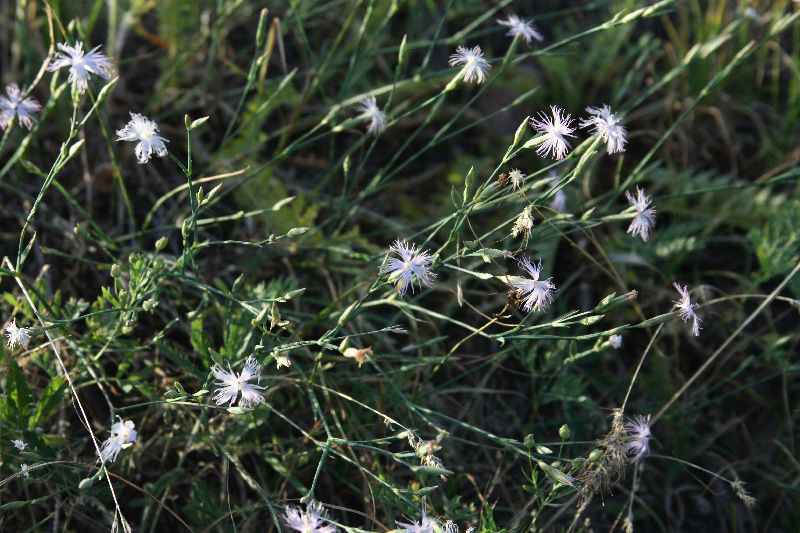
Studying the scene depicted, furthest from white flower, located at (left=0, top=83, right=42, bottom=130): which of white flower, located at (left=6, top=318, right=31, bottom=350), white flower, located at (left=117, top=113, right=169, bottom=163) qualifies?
white flower, located at (left=6, top=318, right=31, bottom=350)

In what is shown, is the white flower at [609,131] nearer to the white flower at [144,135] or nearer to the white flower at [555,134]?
the white flower at [555,134]

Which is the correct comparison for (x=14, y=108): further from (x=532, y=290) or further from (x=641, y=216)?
(x=641, y=216)

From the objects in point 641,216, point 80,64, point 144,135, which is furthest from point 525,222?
point 80,64

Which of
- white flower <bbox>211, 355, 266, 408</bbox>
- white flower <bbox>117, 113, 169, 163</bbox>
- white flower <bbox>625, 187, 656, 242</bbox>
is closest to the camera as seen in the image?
white flower <bbox>211, 355, 266, 408</bbox>

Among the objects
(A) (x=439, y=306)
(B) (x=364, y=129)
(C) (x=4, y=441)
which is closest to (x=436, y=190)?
(B) (x=364, y=129)

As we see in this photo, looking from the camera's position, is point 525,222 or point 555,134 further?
point 555,134

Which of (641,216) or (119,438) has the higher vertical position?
(641,216)

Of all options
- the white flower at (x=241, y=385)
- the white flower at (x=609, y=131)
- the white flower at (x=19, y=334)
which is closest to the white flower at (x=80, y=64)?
the white flower at (x=19, y=334)

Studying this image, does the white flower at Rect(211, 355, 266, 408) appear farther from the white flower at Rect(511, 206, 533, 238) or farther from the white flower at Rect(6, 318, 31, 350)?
the white flower at Rect(511, 206, 533, 238)

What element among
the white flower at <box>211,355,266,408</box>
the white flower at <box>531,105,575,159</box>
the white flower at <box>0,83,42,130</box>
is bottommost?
the white flower at <box>211,355,266,408</box>

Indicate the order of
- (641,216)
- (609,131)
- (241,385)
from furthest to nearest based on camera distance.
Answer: (641,216) < (609,131) < (241,385)

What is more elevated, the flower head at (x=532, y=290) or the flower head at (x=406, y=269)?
the flower head at (x=406, y=269)

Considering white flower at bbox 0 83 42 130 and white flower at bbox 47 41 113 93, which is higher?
white flower at bbox 47 41 113 93
